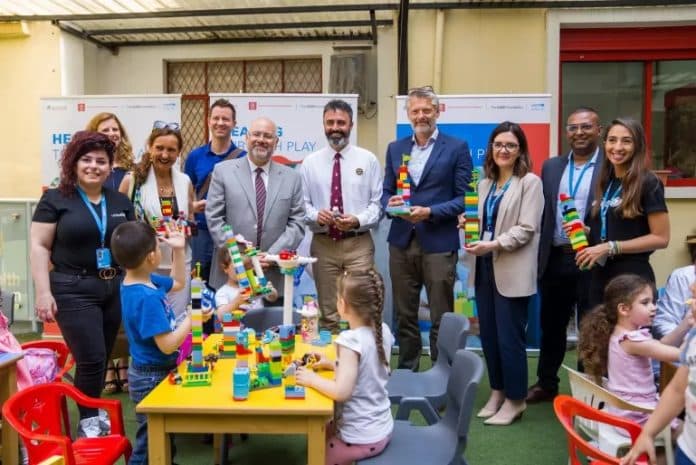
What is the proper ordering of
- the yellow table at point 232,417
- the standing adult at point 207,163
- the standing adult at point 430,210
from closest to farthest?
the yellow table at point 232,417 < the standing adult at point 430,210 < the standing adult at point 207,163

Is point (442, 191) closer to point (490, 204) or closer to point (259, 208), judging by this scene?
point (490, 204)

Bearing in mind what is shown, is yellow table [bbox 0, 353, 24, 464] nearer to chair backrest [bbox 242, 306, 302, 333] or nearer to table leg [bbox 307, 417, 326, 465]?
chair backrest [bbox 242, 306, 302, 333]

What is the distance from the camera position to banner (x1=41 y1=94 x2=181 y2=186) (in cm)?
537

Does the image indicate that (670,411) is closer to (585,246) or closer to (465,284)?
(585,246)

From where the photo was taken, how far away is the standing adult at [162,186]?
3.42 metres

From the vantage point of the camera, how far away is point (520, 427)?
11.3 ft

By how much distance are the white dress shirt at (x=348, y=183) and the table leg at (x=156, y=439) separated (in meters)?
1.99

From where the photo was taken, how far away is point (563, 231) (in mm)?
3520

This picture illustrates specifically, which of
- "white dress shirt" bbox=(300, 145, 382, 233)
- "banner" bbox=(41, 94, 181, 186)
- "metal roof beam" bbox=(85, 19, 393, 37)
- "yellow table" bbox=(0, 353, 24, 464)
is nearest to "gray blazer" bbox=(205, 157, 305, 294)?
"white dress shirt" bbox=(300, 145, 382, 233)

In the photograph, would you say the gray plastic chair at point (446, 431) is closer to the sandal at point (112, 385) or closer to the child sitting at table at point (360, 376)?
the child sitting at table at point (360, 376)

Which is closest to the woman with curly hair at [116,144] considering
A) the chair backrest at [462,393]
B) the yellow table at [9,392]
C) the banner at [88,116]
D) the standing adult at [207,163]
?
the standing adult at [207,163]

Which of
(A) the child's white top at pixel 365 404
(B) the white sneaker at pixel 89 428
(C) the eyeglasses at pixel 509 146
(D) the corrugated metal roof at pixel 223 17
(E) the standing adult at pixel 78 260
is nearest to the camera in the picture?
(A) the child's white top at pixel 365 404

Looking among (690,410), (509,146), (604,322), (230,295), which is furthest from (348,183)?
(690,410)

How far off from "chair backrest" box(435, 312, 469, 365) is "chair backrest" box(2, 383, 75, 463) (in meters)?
1.73
